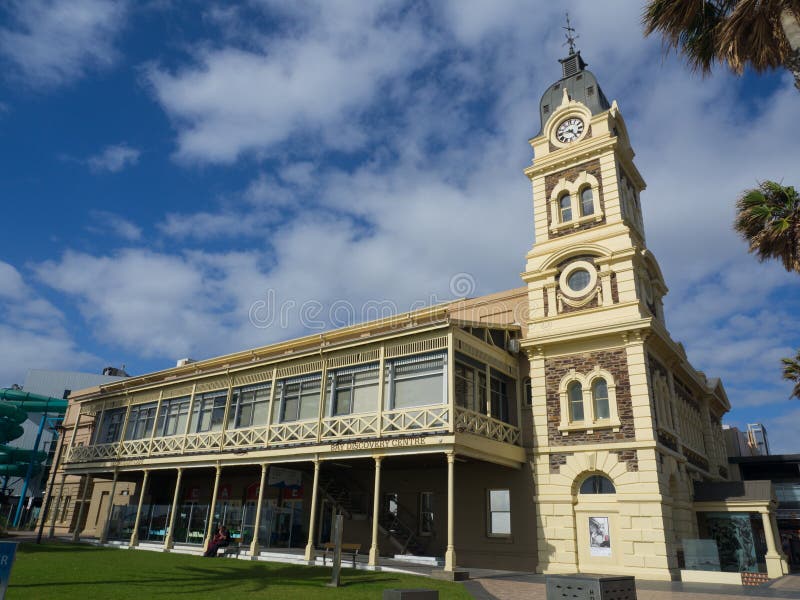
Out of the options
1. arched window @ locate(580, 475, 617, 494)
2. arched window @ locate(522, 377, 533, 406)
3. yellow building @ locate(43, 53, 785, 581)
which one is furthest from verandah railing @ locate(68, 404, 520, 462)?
arched window @ locate(580, 475, 617, 494)

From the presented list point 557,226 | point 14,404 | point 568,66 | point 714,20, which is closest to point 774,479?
point 557,226

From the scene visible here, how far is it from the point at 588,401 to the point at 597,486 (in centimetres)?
273

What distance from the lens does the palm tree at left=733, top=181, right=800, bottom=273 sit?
13.0 m

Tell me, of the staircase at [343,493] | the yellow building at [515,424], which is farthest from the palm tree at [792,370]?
the staircase at [343,493]

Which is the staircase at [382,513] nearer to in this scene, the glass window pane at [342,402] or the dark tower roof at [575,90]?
the glass window pane at [342,402]

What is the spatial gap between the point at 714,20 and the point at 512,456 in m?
14.0

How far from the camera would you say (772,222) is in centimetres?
1332

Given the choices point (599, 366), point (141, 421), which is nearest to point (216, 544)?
point (141, 421)

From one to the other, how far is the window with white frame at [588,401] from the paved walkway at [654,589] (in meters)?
4.84

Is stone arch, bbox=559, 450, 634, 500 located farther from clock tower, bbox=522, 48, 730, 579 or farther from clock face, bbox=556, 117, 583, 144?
clock face, bbox=556, 117, 583, 144

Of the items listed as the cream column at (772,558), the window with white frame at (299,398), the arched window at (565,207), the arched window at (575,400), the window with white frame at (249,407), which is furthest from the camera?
the window with white frame at (249,407)

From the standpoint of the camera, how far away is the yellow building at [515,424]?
61.1 ft

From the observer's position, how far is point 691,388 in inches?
1085

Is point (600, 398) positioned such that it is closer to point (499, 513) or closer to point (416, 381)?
point (499, 513)
